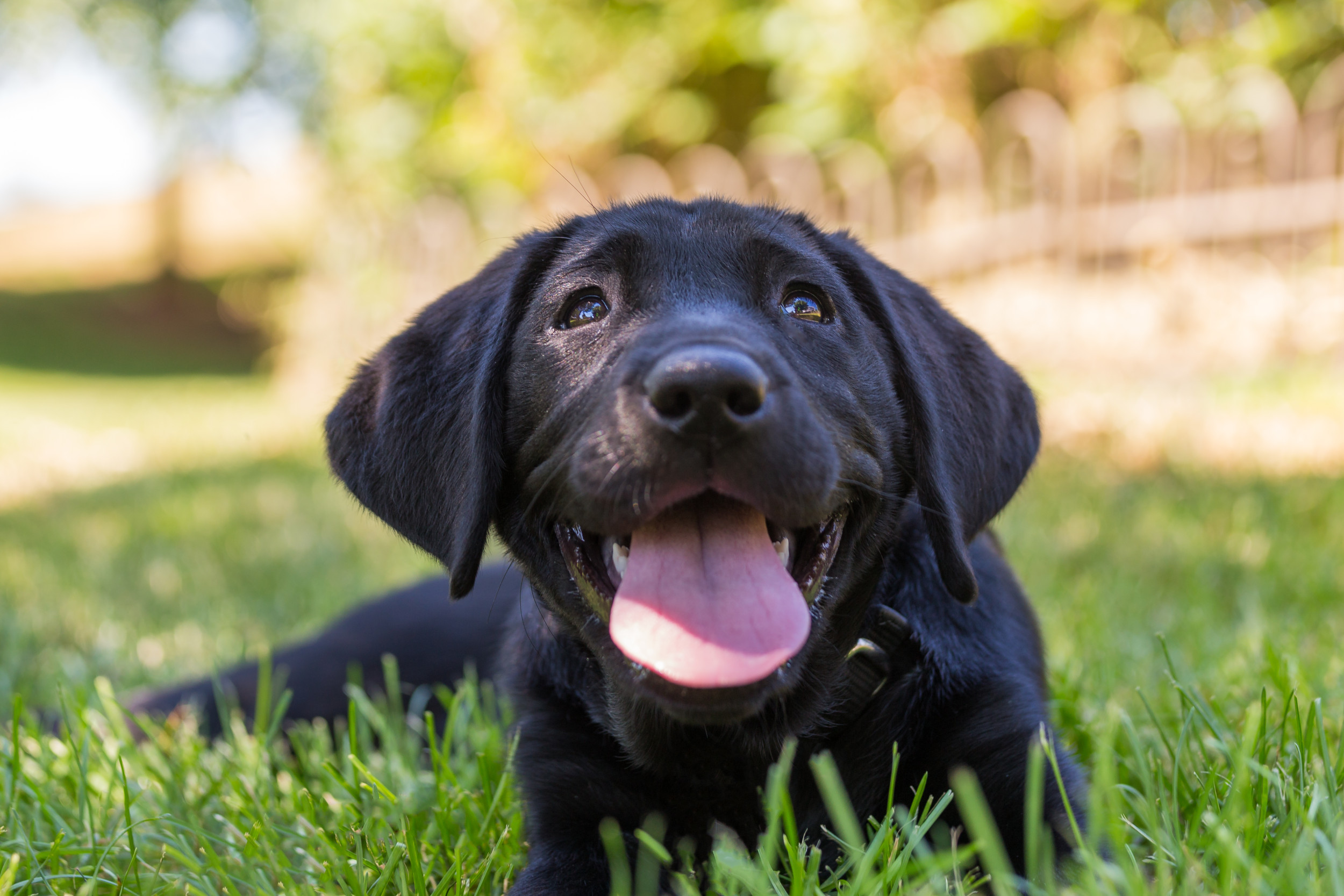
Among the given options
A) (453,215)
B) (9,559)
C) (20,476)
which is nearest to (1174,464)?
(9,559)

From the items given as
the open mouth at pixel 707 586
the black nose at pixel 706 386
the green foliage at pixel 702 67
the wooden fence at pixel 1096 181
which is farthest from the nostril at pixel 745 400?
the green foliage at pixel 702 67

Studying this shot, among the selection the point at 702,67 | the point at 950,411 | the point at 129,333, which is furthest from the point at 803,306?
the point at 129,333

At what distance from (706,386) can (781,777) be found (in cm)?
58

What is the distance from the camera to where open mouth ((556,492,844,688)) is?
180 cm

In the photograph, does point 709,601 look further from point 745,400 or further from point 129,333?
point 129,333

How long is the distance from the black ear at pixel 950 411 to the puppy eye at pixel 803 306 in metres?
0.13

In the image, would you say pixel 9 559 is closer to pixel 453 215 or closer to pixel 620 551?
pixel 620 551

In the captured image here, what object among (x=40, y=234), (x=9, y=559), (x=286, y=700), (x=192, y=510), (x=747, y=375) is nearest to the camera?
(x=747, y=375)

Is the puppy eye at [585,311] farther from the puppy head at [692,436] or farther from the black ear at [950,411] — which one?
the black ear at [950,411]

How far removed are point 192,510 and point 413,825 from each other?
4.71m

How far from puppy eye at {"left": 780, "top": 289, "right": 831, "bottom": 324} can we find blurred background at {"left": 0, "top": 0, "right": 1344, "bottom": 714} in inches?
44.8

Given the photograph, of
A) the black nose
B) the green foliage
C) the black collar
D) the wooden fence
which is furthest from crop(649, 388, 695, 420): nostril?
the green foliage

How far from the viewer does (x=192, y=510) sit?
615 centimetres

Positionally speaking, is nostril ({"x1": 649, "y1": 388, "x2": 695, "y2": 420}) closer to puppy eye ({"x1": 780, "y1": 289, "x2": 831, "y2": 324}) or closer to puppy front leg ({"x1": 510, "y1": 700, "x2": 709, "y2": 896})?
puppy eye ({"x1": 780, "y1": 289, "x2": 831, "y2": 324})
